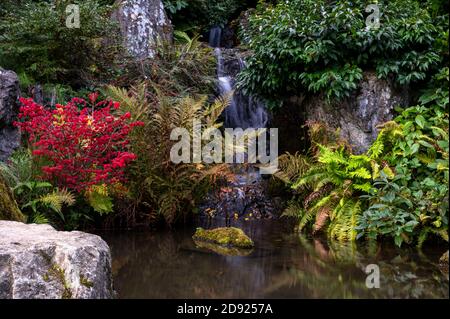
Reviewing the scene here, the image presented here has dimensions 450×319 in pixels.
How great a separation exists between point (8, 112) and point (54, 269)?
4246mm

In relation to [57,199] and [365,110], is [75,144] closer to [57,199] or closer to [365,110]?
[57,199]

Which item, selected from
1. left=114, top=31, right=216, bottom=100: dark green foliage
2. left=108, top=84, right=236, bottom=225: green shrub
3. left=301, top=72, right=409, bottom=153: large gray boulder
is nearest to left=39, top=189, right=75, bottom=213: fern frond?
left=108, top=84, right=236, bottom=225: green shrub

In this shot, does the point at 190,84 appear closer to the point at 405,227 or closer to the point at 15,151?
the point at 15,151

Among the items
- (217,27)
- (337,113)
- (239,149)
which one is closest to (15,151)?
(239,149)

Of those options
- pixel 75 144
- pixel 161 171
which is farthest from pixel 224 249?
pixel 75 144

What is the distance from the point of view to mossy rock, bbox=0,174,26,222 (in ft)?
15.9

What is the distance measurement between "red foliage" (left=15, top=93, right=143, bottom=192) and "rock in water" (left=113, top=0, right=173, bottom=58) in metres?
4.10

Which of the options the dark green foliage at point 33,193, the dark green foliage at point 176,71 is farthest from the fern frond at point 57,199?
the dark green foliage at point 176,71

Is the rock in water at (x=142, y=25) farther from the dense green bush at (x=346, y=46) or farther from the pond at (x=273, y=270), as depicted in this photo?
the pond at (x=273, y=270)

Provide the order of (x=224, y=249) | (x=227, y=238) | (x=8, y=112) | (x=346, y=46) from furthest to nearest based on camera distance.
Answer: (x=346, y=46) < (x=8, y=112) < (x=227, y=238) < (x=224, y=249)

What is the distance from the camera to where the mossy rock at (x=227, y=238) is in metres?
5.07

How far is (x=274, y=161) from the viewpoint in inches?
275

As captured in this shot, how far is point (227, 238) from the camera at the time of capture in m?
5.14
